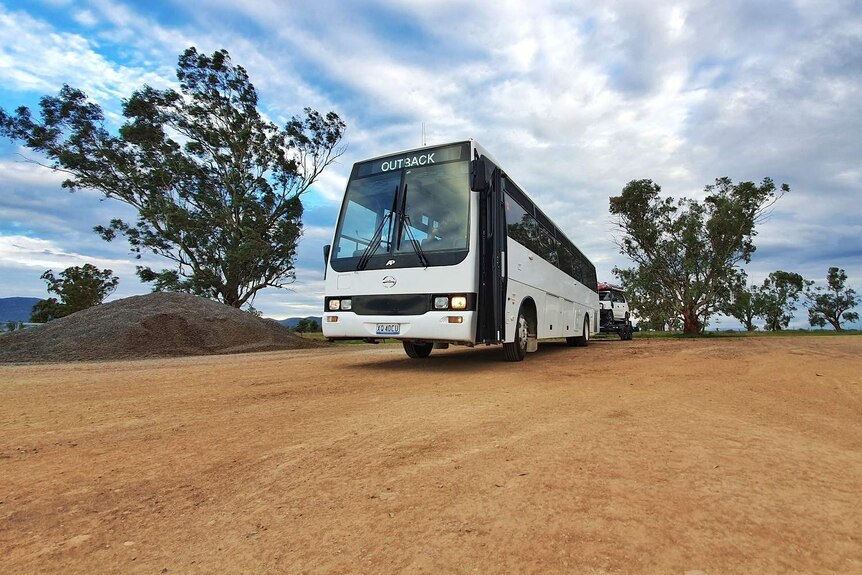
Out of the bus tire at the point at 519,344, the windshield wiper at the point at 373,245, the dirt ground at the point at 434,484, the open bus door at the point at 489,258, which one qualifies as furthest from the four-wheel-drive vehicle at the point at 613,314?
the dirt ground at the point at 434,484

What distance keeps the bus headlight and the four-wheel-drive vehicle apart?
1903 cm

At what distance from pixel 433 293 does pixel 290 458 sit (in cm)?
455

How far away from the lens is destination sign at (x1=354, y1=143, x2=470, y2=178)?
782 cm

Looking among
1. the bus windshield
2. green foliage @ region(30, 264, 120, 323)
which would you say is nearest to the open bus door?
the bus windshield

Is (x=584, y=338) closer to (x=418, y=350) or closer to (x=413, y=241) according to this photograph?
(x=418, y=350)

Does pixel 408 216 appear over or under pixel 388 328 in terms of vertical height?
over

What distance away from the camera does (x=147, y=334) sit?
13859 mm

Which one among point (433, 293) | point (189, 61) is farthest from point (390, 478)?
point (189, 61)

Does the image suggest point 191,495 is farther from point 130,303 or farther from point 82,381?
point 130,303

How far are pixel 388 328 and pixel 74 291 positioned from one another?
34499mm

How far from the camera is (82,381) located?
670 cm

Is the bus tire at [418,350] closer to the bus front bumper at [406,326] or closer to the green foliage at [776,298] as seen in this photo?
the bus front bumper at [406,326]

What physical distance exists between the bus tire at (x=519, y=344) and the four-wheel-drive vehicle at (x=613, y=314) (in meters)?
16.5

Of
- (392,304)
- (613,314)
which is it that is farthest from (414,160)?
(613,314)
